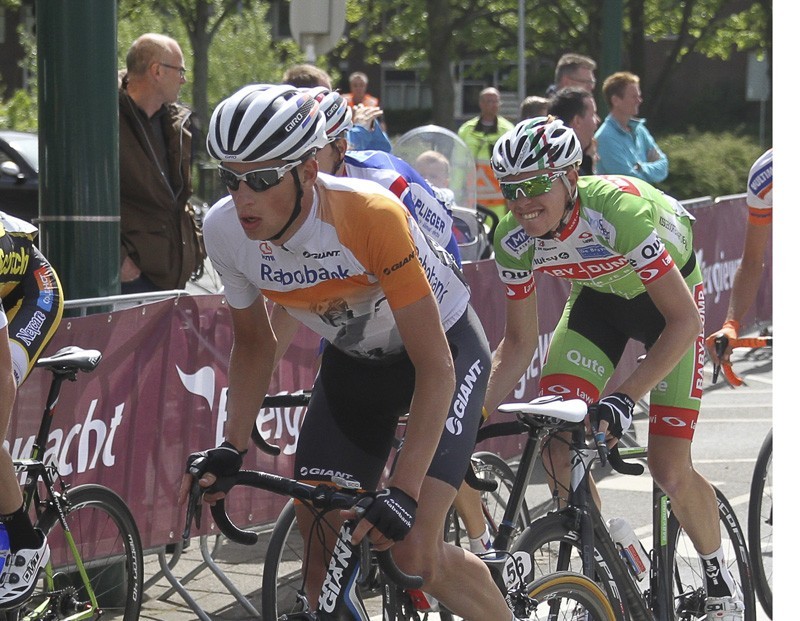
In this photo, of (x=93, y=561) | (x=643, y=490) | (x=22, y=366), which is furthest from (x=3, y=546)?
(x=643, y=490)

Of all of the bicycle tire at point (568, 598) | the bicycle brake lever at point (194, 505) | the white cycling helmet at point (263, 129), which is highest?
the white cycling helmet at point (263, 129)

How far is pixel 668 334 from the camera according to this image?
4.34 metres

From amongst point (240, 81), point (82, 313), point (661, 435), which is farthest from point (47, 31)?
point (240, 81)

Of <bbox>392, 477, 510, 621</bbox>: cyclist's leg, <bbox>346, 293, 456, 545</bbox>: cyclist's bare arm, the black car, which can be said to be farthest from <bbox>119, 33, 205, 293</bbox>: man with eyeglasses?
the black car

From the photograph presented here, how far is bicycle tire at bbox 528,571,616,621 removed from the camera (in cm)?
384

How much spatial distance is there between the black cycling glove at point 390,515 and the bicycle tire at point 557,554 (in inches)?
35.1

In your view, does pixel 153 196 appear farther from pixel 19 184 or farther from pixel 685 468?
pixel 19 184

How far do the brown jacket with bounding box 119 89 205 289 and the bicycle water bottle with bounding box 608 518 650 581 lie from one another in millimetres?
3169

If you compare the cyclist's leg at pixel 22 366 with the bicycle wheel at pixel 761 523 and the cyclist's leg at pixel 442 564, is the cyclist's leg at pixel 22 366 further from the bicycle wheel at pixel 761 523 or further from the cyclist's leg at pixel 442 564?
the bicycle wheel at pixel 761 523

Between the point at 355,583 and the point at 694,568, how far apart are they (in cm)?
192

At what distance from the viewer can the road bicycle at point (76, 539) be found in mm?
4546

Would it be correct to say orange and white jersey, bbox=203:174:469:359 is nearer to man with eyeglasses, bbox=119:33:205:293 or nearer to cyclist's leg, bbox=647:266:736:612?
cyclist's leg, bbox=647:266:736:612

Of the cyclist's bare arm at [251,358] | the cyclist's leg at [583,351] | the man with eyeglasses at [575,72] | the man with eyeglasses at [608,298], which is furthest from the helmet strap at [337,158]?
A: the man with eyeglasses at [575,72]
